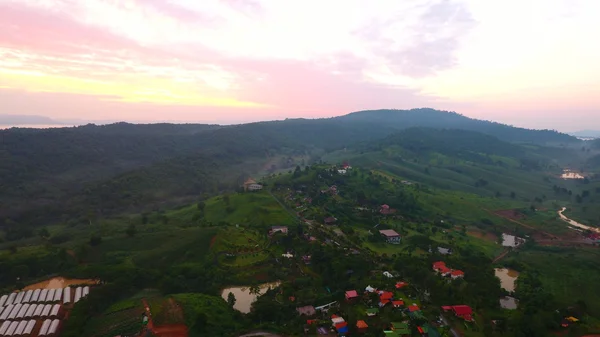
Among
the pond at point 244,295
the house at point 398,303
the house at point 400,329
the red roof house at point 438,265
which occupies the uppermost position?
the house at point 398,303

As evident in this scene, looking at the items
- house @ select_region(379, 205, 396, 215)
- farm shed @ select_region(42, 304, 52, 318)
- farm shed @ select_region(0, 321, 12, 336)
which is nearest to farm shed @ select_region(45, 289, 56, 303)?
farm shed @ select_region(42, 304, 52, 318)

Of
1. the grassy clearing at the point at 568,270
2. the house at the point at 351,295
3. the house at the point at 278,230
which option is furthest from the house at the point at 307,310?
the grassy clearing at the point at 568,270

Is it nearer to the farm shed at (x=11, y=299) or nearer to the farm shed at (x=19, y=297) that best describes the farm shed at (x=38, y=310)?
the farm shed at (x=19, y=297)

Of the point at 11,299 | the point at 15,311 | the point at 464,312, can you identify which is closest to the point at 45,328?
the point at 15,311

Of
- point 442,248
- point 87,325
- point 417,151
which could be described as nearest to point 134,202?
point 87,325

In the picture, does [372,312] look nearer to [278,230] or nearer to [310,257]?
[310,257]

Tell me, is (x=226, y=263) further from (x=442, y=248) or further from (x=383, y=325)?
(x=442, y=248)
